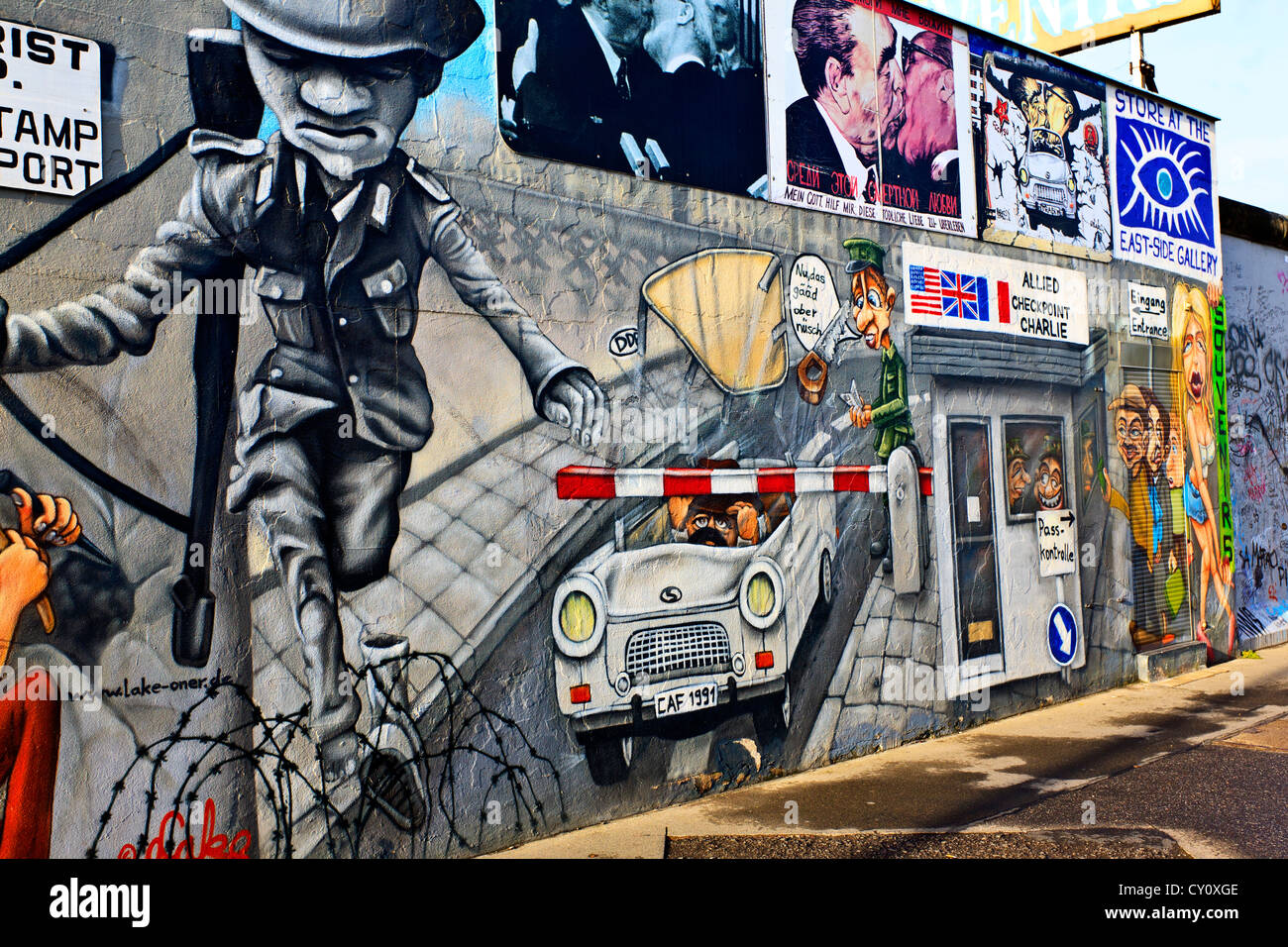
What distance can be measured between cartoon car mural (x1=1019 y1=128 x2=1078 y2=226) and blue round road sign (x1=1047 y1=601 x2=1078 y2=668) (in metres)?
3.54

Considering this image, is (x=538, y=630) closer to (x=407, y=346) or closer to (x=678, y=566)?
(x=678, y=566)

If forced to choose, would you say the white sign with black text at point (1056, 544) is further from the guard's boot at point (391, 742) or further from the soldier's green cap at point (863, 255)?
the guard's boot at point (391, 742)

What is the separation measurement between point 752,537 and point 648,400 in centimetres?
120

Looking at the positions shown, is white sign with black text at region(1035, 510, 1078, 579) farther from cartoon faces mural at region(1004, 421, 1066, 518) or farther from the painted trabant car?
the painted trabant car

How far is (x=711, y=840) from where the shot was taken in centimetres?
572

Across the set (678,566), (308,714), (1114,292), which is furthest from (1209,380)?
(308,714)

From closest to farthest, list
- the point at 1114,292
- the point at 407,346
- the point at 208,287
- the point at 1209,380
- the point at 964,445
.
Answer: the point at 208,287 → the point at 407,346 → the point at 964,445 → the point at 1114,292 → the point at 1209,380

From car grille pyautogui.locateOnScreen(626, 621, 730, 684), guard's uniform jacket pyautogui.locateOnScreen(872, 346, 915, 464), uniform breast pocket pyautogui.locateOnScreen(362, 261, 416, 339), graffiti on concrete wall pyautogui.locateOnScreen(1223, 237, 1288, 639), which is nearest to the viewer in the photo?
uniform breast pocket pyautogui.locateOnScreen(362, 261, 416, 339)

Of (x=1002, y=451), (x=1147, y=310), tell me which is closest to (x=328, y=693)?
(x=1002, y=451)

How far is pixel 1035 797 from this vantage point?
6.49 metres

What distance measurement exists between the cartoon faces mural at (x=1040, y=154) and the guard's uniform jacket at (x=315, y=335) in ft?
18.3

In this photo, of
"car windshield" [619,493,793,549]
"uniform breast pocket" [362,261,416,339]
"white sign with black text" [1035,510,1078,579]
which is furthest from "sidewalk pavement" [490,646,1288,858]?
"uniform breast pocket" [362,261,416,339]

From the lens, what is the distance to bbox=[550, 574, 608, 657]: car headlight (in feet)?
19.5

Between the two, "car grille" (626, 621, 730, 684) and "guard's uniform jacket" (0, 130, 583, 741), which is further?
"car grille" (626, 621, 730, 684)
